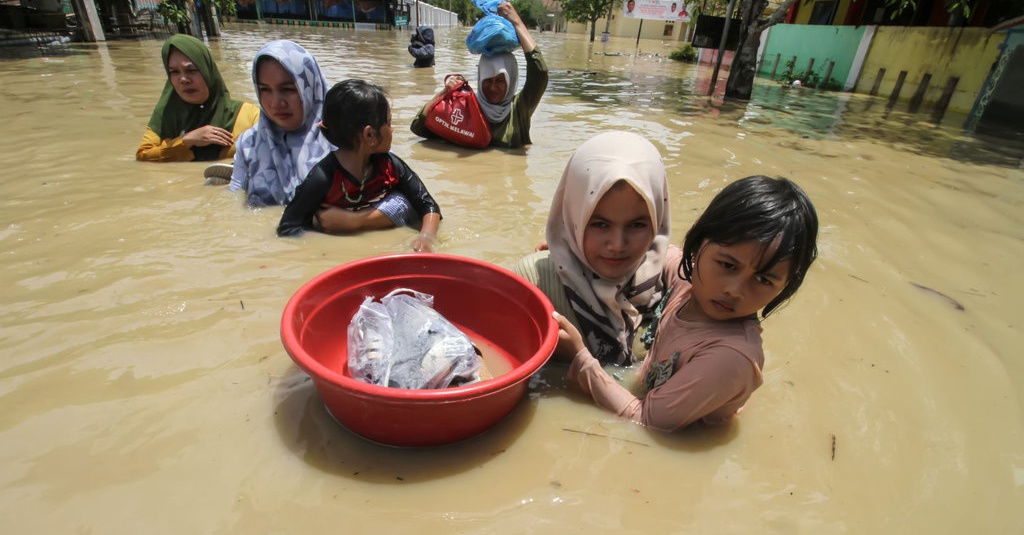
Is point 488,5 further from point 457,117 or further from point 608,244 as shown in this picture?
point 608,244

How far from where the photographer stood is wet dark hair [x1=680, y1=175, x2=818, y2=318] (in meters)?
1.31

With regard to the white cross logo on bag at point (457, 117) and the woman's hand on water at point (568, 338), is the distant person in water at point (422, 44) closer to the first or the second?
the white cross logo on bag at point (457, 117)

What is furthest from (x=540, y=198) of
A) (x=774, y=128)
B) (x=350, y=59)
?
(x=350, y=59)

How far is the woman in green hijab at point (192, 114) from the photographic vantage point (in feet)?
12.4

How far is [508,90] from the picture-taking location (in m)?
4.84

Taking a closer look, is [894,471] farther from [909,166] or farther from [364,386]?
[909,166]

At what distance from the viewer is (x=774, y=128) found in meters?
6.72

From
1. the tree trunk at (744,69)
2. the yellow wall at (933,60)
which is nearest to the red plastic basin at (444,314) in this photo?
the tree trunk at (744,69)

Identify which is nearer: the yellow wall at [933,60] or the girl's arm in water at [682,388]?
the girl's arm in water at [682,388]

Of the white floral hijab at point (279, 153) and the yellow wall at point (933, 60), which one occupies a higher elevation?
the yellow wall at point (933, 60)

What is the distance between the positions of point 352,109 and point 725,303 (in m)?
2.08

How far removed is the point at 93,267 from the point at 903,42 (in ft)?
46.4

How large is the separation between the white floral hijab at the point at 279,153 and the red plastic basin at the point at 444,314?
1814 millimetres

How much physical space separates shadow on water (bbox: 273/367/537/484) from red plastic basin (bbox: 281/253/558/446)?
34 millimetres
